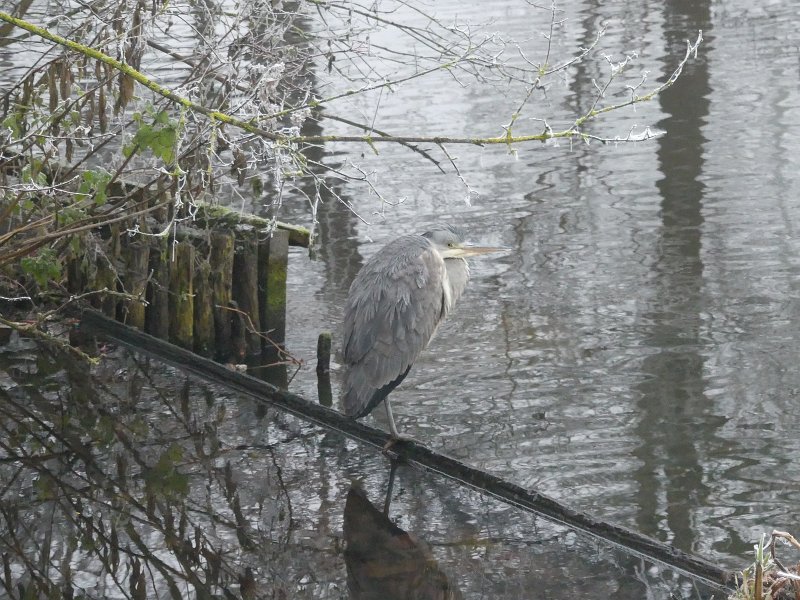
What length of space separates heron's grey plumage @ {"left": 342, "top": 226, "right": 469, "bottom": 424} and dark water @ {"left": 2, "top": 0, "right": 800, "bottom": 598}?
0.49 m

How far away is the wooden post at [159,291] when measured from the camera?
769 centimetres

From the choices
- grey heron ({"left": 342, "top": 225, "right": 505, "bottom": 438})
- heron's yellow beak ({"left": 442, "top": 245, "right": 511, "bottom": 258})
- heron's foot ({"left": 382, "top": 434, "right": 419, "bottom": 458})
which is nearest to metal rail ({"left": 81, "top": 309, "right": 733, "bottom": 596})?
heron's foot ({"left": 382, "top": 434, "right": 419, "bottom": 458})

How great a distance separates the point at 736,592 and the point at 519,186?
28.2ft

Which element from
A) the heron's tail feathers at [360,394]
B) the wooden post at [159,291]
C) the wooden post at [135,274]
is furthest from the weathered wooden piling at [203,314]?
the heron's tail feathers at [360,394]

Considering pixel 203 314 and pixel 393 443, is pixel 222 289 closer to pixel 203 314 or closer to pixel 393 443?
pixel 203 314

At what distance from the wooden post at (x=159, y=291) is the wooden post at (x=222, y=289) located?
314 mm

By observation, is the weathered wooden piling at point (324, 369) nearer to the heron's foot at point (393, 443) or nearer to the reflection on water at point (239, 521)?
the reflection on water at point (239, 521)

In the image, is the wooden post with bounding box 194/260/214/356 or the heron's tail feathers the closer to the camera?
the heron's tail feathers

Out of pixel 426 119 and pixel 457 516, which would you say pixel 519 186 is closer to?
pixel 426 119

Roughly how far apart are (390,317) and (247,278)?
6.70 feet

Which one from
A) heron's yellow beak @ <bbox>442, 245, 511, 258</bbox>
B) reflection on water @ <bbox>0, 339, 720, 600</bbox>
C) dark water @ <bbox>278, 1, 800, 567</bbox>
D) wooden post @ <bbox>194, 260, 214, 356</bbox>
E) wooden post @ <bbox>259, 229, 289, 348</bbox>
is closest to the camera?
reflection on water @ <bbox>0, 339, 720, 600</bbox>

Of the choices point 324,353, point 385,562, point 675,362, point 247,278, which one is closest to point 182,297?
point 247,278

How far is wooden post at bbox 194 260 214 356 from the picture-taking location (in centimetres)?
775

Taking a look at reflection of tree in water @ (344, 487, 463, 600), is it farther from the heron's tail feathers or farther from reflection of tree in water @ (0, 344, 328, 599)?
the heron's tail feathers
